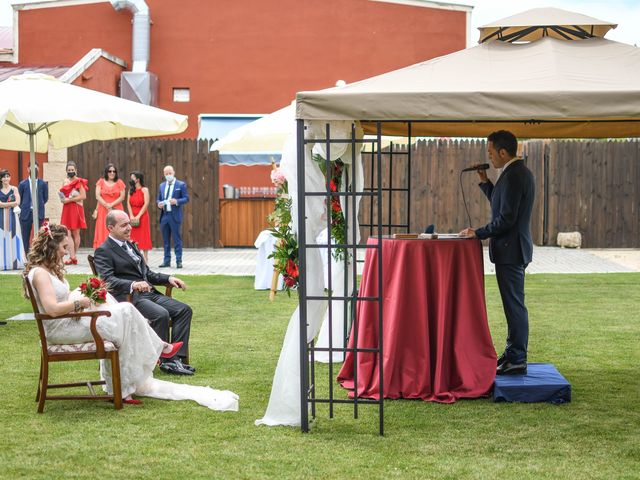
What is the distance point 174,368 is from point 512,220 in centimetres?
318

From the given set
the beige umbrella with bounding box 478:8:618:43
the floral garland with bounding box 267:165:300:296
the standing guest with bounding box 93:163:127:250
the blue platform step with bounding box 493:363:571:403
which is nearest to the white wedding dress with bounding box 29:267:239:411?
the floral garland with bounding box 267:165:300:296

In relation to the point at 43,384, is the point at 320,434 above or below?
below

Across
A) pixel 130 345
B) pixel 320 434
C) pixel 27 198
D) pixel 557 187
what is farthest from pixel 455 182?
pixel 320 434

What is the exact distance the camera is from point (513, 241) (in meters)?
8.08

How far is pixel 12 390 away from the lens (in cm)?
823

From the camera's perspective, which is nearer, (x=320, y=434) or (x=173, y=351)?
(x=320, y=434)

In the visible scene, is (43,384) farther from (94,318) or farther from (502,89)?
(502,89)

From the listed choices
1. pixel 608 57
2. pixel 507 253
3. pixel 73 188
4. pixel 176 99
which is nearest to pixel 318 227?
pixel 507 253

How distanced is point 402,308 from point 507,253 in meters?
0.99

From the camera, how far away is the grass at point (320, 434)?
591cm

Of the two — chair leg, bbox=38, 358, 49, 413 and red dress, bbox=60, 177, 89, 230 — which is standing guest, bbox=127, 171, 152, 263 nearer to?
red dress, bbox=60, 177, 89, 230

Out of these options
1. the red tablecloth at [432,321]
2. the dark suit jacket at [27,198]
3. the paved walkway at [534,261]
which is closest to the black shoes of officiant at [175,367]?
the red tablecloth at [432,321]

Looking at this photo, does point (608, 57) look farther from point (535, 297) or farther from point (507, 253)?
point (535, 297)

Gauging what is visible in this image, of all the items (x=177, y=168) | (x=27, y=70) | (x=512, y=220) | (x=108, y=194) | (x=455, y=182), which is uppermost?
(x=27, y=70)
